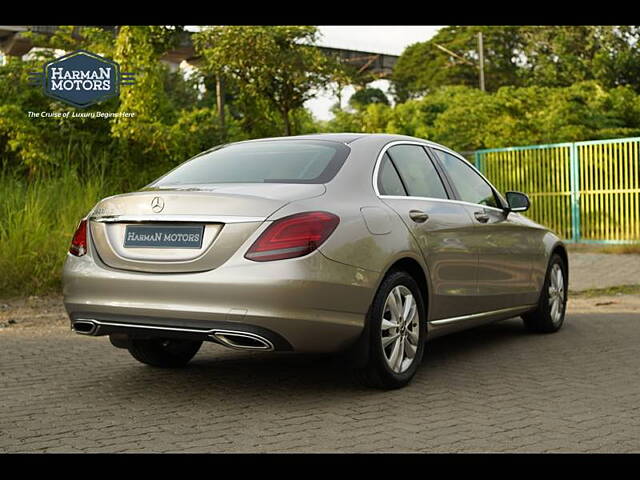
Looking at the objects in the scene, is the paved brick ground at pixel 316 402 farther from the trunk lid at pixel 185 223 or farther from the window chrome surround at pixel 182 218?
the window chrome surround at pixel 182 218

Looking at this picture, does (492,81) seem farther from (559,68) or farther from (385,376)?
(385,376)

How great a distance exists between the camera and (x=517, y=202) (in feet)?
24.5

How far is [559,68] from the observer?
136 ft

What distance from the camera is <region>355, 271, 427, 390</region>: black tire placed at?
5.34 metres

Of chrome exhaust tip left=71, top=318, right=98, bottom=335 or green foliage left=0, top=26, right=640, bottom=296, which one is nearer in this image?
chrome exhaust tip left=71, top=318, right=98, bottom=335

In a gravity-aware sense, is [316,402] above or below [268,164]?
below

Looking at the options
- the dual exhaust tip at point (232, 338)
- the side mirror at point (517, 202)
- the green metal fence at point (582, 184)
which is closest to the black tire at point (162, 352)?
the dual exhaust tip at point (232, 338)

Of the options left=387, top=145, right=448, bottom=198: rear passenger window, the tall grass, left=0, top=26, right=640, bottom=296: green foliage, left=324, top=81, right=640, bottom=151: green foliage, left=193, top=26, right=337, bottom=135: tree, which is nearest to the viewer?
left=387, top=145, right=448, bottom=198: rear passenger window

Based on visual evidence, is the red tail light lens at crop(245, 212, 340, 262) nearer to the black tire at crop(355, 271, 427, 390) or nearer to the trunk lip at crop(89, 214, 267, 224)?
the trunk lip at crop(89, 214, 267, 224)

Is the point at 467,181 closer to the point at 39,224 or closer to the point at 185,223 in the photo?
the point at 185,223

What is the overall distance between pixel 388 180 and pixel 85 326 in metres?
2.16

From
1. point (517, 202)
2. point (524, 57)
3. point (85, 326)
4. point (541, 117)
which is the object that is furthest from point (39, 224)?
point (524, 57)

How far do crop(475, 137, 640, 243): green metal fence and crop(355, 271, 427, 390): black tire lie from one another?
12.0m

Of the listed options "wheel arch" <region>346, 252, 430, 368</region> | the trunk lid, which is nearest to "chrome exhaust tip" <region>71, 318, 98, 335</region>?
the trunk lid
